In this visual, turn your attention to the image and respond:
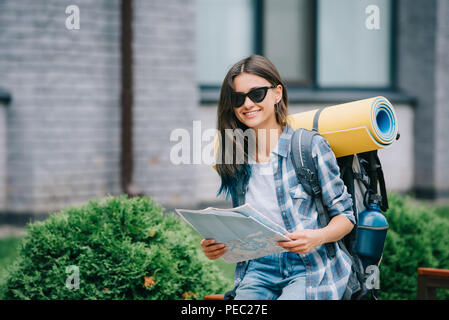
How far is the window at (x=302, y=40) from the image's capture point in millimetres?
9062

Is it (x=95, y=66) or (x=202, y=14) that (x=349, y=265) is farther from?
(x=202, y=14)

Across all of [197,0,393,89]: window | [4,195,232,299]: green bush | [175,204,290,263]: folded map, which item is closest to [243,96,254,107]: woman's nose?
[175,204,290,263]: folded map

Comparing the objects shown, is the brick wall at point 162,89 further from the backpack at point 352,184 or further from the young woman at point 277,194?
the backpack at point 352,184

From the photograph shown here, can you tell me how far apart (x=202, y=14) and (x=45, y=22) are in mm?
2595

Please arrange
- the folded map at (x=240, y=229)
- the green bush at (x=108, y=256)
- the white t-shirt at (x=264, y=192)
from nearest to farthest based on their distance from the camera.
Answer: the folded map at (x=240, y=229) → the white t-shirt at (x=264, y=192) → the green bush at (x=108, y=256)

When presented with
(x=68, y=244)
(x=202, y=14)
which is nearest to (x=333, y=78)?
(x=202, y=14)

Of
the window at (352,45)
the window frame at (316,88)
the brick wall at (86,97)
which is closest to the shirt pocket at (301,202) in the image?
the brick wall at (86,97)

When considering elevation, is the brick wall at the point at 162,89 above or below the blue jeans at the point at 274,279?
above

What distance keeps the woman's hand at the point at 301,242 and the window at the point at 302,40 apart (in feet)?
22.1

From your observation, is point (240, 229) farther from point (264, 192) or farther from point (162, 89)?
point (162, 89)

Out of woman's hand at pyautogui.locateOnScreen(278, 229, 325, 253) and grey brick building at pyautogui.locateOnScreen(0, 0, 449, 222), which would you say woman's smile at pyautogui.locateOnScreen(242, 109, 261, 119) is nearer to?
woman's hand at pyautogui.locateOnScreen(278, 229, 325, 253)

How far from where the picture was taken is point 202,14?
898 centimetres

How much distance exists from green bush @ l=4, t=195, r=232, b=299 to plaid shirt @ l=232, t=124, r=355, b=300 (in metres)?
1.13

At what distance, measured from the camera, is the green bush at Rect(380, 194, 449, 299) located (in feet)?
13.0
